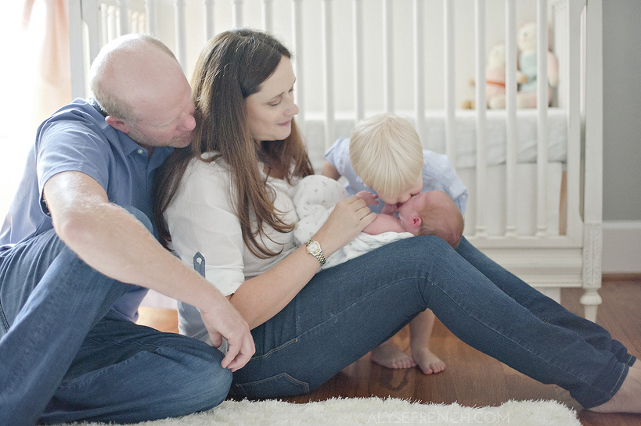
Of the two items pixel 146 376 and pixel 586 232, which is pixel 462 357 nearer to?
pixel 586 232

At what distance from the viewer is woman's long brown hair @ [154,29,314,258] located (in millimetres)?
1203

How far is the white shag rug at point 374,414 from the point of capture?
1.11m

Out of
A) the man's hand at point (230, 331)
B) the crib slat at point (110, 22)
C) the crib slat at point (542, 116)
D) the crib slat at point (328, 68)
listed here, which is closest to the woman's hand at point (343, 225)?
the man's hand at point (230, 331)

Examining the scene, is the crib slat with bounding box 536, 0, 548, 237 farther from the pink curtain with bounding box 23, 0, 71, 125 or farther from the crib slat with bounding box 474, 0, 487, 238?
the pink curtain with bounding box 23, 0, 71, 125

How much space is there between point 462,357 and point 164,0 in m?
2.19

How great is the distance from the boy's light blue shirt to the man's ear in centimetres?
58

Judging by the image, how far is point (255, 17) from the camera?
2.85m

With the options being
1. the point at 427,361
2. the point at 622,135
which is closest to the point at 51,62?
the point at 427,361

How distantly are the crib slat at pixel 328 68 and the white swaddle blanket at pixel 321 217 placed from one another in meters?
0.40

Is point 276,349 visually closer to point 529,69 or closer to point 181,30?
point 181,30

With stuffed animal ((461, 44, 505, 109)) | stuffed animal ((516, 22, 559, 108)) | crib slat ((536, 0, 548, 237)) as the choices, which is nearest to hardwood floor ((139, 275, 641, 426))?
crib slat ((536, 0, 548, 237))

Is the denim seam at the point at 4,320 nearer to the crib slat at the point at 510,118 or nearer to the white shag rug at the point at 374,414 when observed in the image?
the white shag rug at the point at 374,414

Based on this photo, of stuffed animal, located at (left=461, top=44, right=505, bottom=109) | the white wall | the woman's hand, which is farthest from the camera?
stuffed animal, located at (left=461, top=44, right=505, bottom=109)

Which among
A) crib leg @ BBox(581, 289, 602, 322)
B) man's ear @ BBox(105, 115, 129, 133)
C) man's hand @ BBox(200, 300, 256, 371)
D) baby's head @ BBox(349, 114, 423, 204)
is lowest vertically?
crib leg @ BBox(581, 289, 602, 322)
